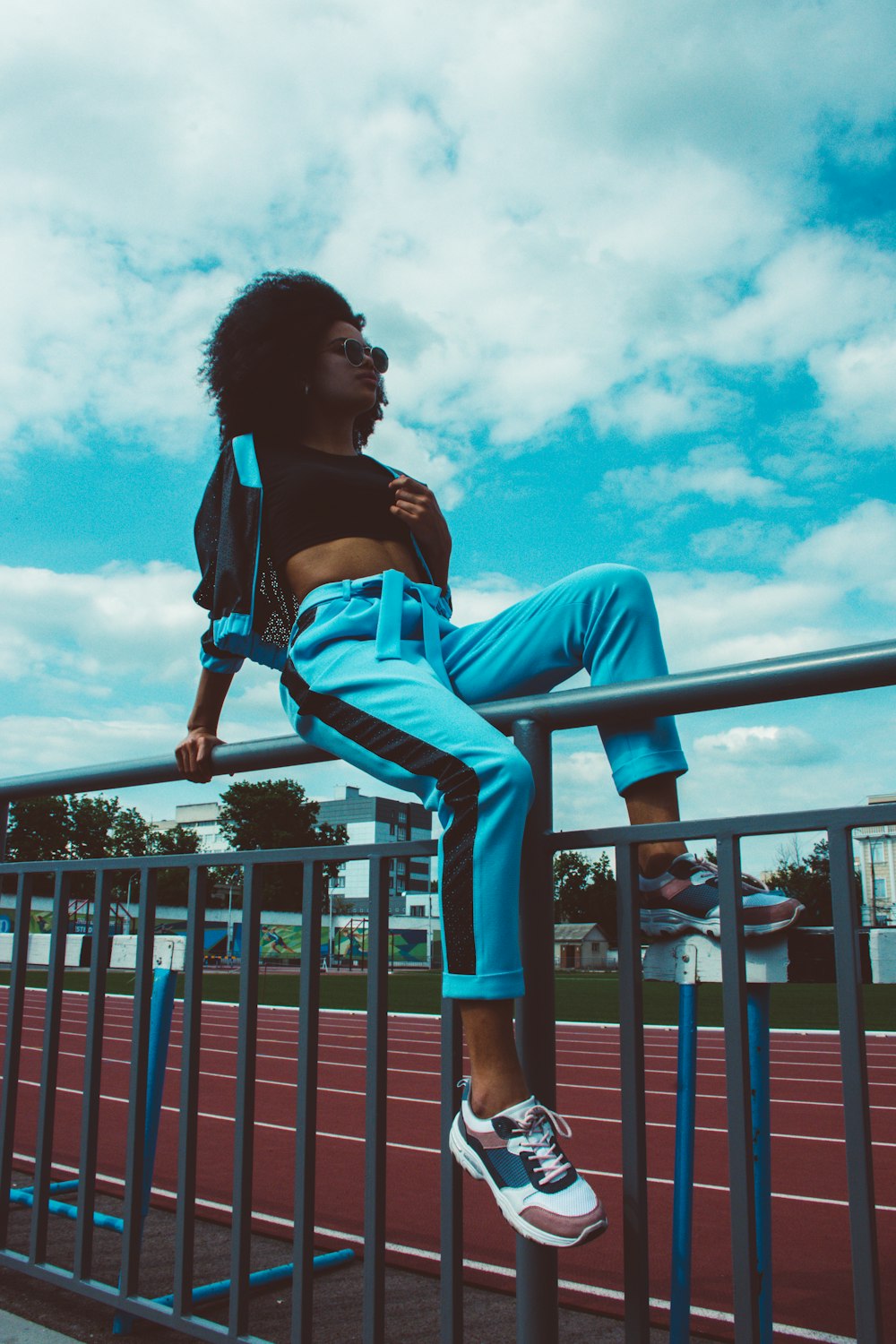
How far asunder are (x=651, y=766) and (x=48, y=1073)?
181 centimetres

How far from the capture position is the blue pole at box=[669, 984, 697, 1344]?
1.59 meters

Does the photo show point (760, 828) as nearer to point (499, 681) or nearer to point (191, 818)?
point (499, 681)

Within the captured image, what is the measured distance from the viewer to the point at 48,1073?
259 centimetres

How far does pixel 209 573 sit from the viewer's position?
233 centimetres

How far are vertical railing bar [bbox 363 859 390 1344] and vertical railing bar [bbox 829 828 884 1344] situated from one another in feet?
2.35

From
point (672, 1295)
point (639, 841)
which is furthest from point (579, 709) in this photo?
point (672, 1295)

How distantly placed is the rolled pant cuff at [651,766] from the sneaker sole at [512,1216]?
1.88ft

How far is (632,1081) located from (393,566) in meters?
1.09

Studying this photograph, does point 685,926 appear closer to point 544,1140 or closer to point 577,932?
point 544,1140

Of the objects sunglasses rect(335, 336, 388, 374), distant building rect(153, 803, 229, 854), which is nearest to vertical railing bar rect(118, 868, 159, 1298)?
sunglasses rect(335, 336, 388, 374)

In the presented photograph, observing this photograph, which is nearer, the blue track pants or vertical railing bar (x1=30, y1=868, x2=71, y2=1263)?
the blue track pants

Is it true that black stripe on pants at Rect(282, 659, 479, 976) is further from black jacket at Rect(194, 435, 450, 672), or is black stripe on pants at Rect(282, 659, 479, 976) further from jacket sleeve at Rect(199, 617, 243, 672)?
jacket sleeve at Rect(199, 617, 243, 672)

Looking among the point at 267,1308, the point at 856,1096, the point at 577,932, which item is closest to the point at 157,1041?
the point at 267,1308

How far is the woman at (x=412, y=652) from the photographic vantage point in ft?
4.93
